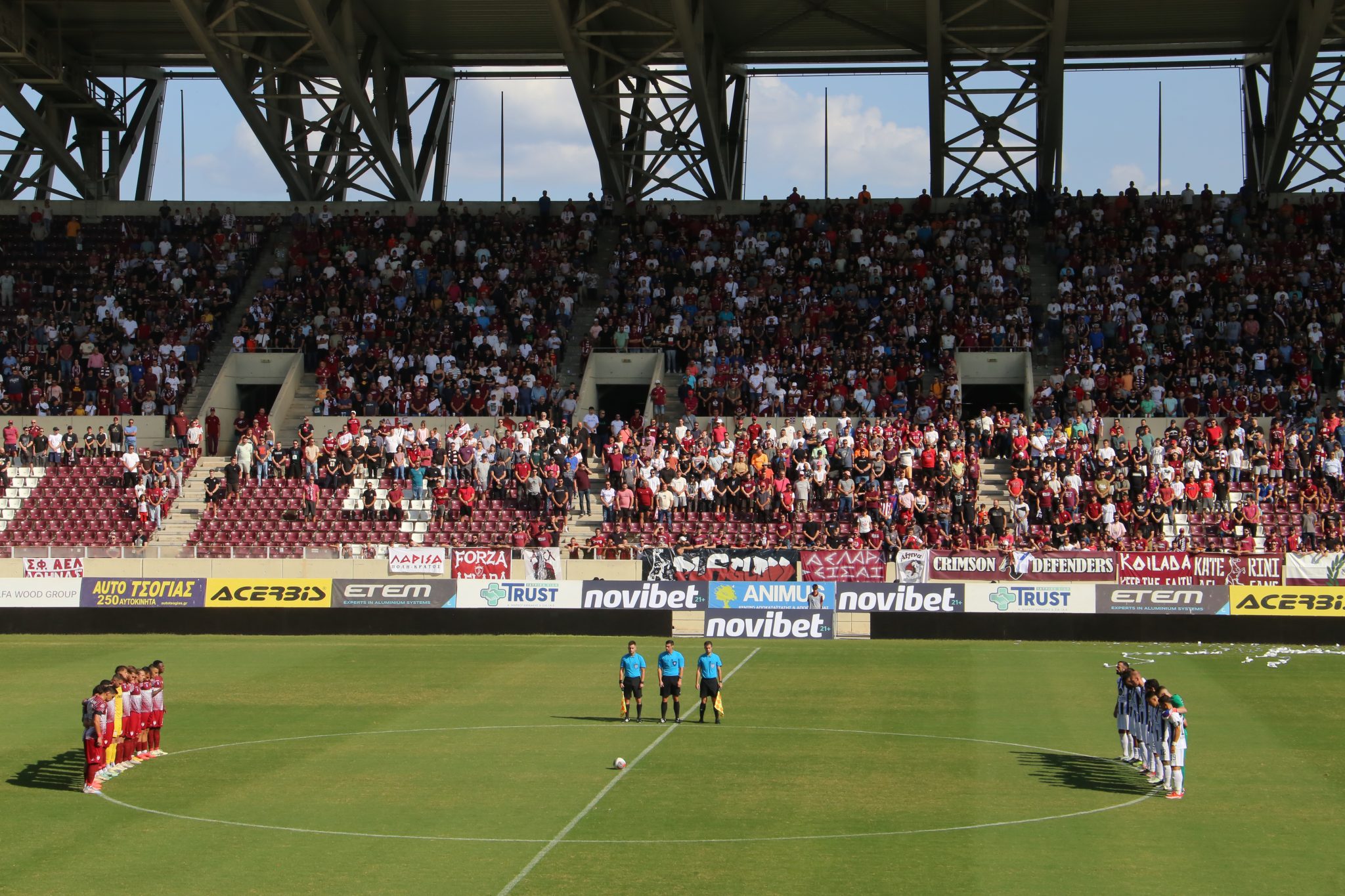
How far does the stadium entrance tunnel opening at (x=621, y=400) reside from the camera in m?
51.7

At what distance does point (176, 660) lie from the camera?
33438 mm

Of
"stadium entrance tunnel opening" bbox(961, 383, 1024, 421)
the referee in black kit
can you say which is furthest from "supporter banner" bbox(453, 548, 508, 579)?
"stadium entrance tunnel opening" bbox(961, 383, 1024, 421)

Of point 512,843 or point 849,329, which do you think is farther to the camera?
point 849,329

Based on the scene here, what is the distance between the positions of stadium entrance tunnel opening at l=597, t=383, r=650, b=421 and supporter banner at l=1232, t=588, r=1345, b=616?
20995 mm

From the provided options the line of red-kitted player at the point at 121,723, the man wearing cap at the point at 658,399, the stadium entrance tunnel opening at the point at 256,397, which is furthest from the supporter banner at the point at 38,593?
the line of red-kitted player at the point at 121,723

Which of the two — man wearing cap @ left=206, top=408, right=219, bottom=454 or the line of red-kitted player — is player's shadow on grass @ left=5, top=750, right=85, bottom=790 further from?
man wearing cap @ left=206, top=408, right=219, bottom=454

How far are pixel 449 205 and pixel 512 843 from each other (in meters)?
43.8

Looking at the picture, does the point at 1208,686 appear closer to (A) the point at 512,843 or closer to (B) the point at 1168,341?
(A) the point at 512,843

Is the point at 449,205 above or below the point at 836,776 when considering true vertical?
above

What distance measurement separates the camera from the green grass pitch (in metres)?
15.8

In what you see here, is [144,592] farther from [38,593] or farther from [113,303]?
[113,303]

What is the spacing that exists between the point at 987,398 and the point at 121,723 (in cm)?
3447

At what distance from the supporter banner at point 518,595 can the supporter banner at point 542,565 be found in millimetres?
960

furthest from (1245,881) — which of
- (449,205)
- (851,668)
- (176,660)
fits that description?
(449,205)
